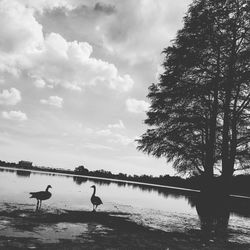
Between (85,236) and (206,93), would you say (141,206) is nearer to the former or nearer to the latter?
(206,93)

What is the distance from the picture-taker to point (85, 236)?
8359 millimetres

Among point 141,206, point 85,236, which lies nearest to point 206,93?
point 141,206

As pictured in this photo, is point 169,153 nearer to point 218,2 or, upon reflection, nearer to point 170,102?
point 170,102

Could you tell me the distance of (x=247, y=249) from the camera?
29.3 ft

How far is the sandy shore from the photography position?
7.12 meters

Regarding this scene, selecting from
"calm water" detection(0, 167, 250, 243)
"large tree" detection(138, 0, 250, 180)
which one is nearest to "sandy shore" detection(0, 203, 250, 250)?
"calm water" detection(0, 167, 250, 243)

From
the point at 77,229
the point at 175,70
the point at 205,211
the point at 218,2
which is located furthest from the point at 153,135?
the point at 77,229

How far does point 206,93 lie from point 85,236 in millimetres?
11398

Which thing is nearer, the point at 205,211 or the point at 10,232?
the point at 10,232

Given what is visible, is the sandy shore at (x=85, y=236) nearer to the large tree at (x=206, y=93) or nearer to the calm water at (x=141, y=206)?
the calm water at (x=141, y=206)

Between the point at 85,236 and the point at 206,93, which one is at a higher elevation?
the point at 206,93

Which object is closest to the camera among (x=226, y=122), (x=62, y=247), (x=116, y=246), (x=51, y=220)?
(x=62, y=247)

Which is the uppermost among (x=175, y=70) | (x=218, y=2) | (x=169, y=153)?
(x=218, y=2)

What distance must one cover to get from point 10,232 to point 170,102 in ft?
44.4
